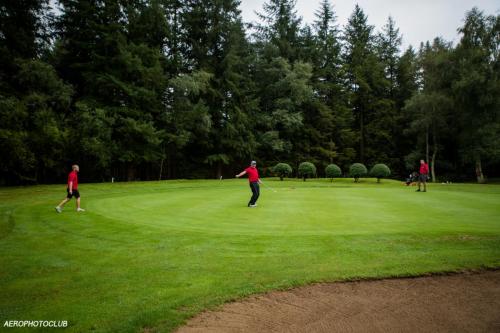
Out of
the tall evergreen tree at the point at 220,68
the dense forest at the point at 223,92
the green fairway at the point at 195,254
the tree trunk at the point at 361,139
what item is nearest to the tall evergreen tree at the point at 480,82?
the dense forest at the point at 223,92

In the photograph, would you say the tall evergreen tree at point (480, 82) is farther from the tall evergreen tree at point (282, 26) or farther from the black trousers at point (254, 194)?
the black trousers at point (254, 194)

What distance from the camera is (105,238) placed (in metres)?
9.41

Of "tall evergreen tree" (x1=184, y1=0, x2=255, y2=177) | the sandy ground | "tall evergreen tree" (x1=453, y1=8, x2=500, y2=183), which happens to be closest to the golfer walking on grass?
the sandy ground

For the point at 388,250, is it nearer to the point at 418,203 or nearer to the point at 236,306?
the point at 236,306

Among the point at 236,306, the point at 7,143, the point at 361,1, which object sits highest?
the point at 361,1

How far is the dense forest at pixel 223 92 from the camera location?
98.4ft

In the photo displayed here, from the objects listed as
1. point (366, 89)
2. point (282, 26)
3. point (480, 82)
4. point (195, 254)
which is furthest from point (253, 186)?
point (366, 89)

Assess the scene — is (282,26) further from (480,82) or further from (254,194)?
(254,194)

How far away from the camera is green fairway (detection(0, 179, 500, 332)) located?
5.09 metres

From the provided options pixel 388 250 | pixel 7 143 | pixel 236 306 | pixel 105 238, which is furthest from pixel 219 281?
pixel 7 143

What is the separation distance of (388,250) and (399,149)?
50.9 m

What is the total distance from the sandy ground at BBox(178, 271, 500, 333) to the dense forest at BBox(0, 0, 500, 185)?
90.1 feet

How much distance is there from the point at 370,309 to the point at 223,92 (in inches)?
1537

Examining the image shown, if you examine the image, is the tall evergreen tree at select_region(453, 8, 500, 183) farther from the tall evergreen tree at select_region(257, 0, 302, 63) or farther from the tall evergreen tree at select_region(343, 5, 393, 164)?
the tall evergreen tree at select_region(257, 0, 302, 63)
